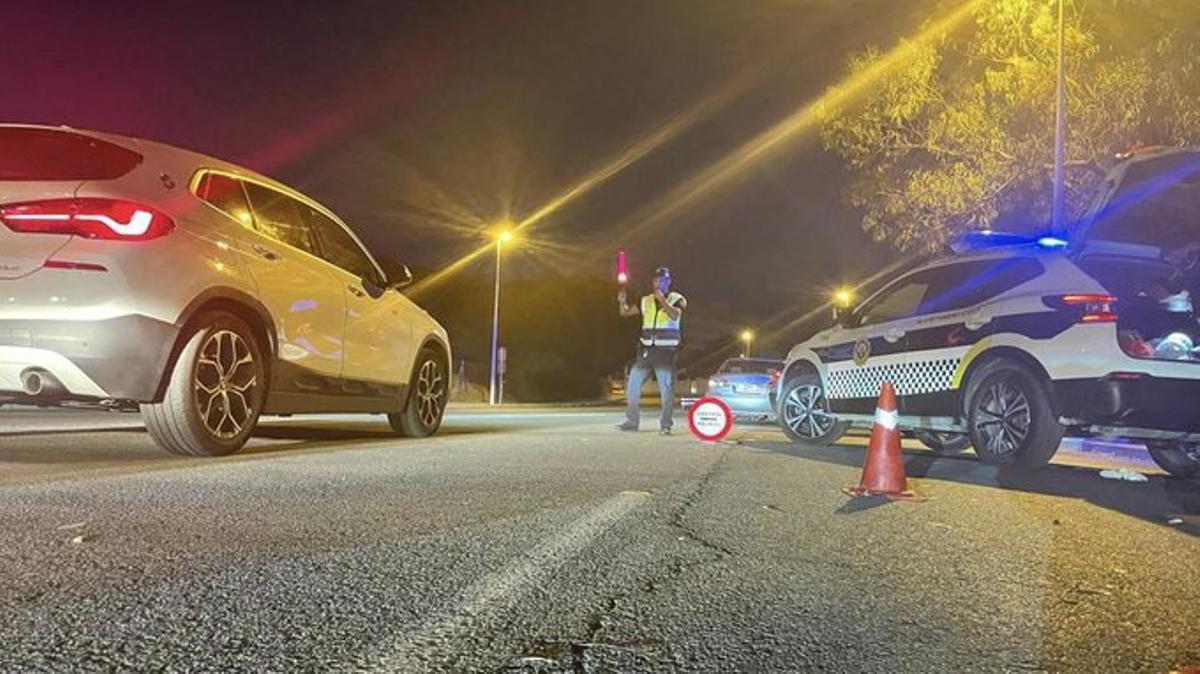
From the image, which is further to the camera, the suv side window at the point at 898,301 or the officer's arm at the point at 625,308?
the officer's arm at the point at 625,308

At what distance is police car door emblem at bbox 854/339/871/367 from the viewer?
929cm

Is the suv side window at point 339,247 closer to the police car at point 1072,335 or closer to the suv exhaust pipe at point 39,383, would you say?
the suv exhaust pipe at point 39,383

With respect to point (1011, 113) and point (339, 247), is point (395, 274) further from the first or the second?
point (1011, 113)

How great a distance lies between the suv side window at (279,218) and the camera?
6.79m

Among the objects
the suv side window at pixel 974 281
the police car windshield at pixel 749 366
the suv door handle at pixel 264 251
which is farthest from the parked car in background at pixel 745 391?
the suv door handle at pixel 264 251

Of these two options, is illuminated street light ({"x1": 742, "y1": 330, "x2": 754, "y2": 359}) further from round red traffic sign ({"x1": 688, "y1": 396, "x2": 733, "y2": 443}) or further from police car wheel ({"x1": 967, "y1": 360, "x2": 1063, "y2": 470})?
police car wheel ({"x1": 967, "y1": 360, "x2": 1063, "y2": 470})

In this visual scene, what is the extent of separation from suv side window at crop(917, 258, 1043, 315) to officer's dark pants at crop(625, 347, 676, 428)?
10.7 ft

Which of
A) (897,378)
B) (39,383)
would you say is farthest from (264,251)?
(897,378)

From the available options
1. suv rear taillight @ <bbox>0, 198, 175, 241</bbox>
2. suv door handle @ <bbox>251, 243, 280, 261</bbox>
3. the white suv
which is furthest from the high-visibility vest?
suv rear taillight @ <bbox>0, 198, 175, 241</bbox>

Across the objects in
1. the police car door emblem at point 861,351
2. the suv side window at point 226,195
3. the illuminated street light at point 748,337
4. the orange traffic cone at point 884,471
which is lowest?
the orange traffic cone at point 884,471

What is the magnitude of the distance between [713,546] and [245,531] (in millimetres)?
1936

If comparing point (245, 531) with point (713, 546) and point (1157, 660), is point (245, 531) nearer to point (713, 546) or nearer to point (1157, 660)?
point (713, 546)

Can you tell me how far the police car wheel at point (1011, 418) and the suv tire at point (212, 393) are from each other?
213 inches

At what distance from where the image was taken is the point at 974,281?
27.6 ft
